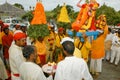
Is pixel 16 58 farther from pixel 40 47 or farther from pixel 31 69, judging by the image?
pixel 40 47

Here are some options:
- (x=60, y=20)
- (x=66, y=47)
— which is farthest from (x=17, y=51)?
(x=60, y=20)

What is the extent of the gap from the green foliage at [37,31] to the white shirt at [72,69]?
5.13m

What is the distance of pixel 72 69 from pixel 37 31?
526 cm

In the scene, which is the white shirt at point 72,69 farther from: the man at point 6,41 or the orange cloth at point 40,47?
the man at point 6,41

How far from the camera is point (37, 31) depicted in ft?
33.5

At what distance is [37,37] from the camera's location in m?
10.1

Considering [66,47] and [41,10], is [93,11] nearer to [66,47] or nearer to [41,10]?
[41,10]

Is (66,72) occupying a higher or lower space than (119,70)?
higher

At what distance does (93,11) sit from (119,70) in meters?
4.45

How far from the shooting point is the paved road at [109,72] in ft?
39.3

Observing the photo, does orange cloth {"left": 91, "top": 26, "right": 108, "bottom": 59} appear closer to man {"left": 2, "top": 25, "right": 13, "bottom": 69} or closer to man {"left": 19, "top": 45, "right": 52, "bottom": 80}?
man {"left": 2, "top": 25, "right": 13, "bottom": 69}

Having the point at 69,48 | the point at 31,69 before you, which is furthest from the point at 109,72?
the point at 31,69

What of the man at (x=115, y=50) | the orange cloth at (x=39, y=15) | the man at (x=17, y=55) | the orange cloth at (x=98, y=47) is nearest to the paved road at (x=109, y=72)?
the man at (x=115, y=50)

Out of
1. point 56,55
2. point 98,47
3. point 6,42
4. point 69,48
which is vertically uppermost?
point 69,48
